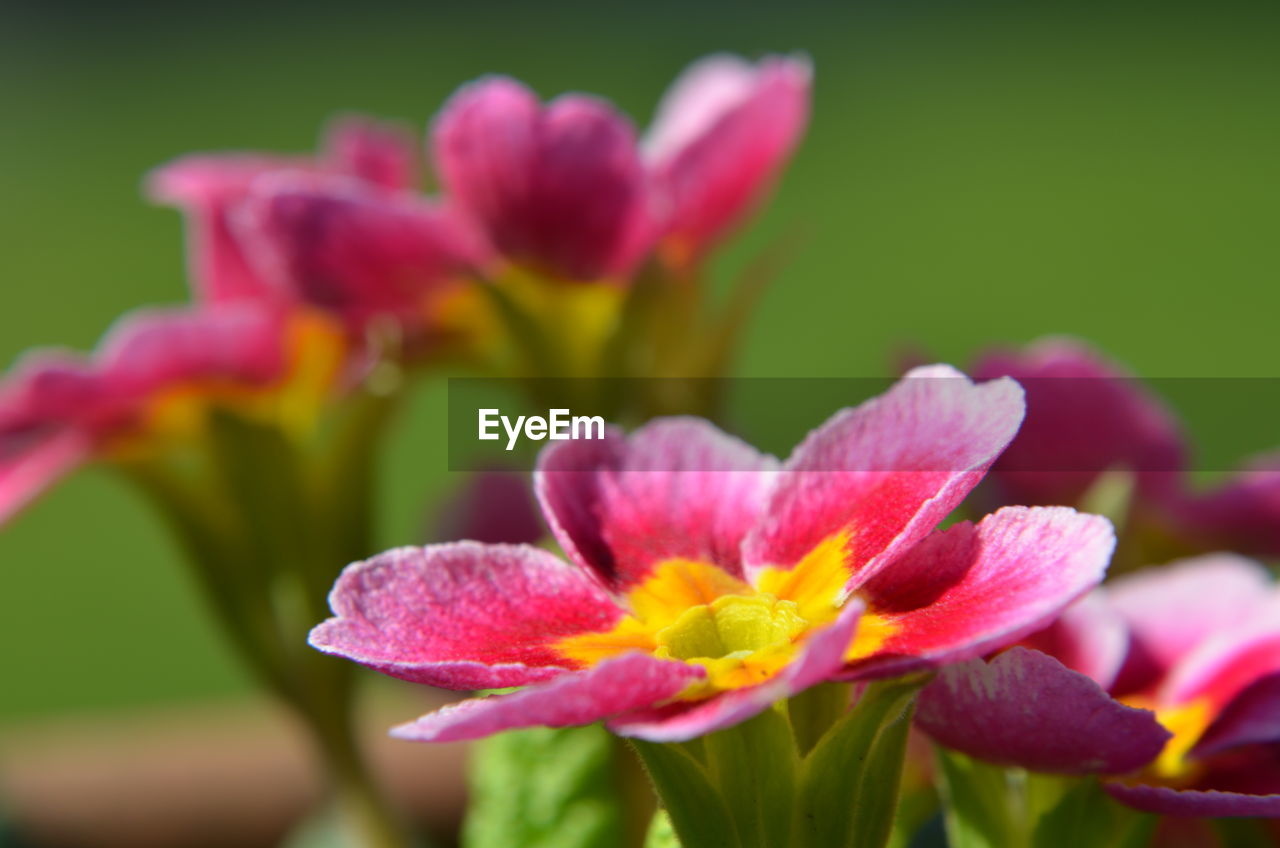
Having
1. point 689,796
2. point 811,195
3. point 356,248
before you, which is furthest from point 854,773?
point 811,195

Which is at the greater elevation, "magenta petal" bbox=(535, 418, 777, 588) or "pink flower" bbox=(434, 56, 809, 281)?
"pink flower" bbox=(434, 56, 809, 281)

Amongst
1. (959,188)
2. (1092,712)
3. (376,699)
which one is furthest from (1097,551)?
(959,188)

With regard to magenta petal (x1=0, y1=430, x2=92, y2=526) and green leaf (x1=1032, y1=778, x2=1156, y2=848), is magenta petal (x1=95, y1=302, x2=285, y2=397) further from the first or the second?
green leaf (x1=1032, y1=778, x2=1156, y2=848)

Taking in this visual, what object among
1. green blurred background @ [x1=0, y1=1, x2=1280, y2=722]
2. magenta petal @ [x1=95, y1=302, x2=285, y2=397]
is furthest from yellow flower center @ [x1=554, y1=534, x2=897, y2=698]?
green blurred background @ [x1=0, y1=1, x2=1280, y2=722]

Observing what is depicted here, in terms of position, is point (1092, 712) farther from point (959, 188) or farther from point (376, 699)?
point (959, 188)

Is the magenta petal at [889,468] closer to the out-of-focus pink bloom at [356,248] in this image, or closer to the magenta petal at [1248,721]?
the magenta petal at [1248,721]

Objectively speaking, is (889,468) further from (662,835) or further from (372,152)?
(372,152)

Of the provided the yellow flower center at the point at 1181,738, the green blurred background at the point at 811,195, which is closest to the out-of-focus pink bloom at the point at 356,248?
the yellow flower center at the point at 1181,738
